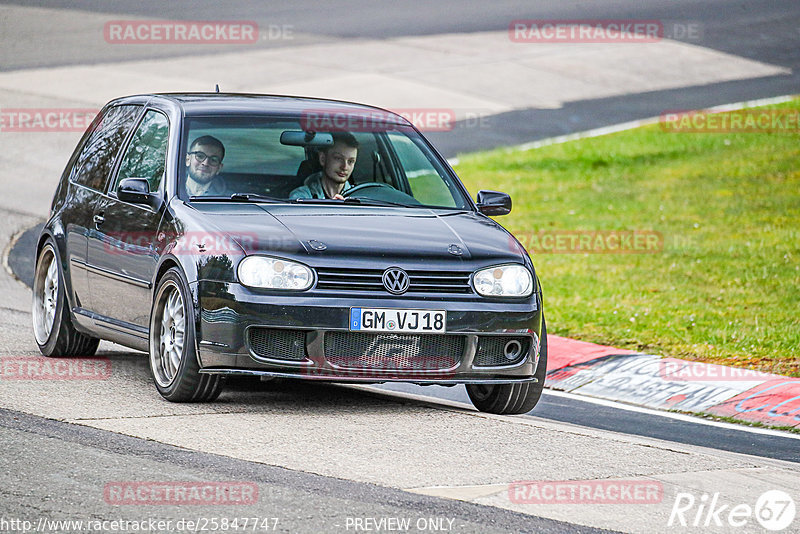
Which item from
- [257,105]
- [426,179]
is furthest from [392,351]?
[426,179]

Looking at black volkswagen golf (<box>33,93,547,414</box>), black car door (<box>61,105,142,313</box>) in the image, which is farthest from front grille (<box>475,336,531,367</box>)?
black car door (<box>61,105,142,313</box>)

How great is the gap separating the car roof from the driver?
1.03ft

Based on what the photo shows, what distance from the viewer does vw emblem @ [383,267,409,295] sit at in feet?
23.9

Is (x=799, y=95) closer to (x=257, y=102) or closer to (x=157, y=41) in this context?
(x=157, y=41)

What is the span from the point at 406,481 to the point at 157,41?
25.3 m

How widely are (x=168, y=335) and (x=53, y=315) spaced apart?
1859 mm

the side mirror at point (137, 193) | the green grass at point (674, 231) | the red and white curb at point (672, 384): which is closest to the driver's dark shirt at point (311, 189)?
the side mirror at point (137, 193)

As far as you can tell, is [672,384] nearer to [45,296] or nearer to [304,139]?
[304,139]

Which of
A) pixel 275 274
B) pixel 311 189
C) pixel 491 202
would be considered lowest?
pixel 275 274

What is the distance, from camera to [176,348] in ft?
25.0

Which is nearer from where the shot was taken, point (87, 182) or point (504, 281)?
point (504, 281)

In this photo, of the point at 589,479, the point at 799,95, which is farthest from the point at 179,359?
the point at 799,95

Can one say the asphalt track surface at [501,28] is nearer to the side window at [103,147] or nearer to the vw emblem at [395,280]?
the side window at [103,147]

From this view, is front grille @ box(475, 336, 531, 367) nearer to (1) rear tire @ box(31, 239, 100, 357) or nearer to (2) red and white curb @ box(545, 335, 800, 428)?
(2) red and white curb @ box(545, 335, 800, 428)
